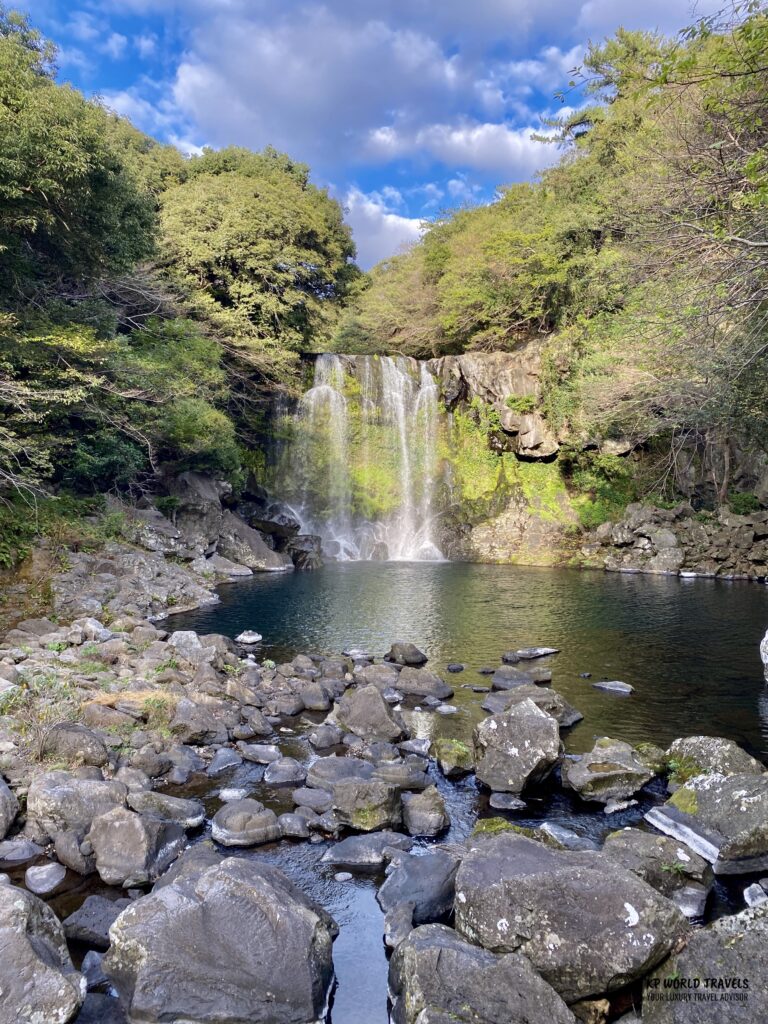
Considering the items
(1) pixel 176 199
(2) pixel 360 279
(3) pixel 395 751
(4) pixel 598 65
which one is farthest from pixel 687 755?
(2) pixel 360 279

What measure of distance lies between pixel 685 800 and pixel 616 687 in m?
4.80

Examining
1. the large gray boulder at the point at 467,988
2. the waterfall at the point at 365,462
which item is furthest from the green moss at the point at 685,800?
the waterfall at the point at 365,462

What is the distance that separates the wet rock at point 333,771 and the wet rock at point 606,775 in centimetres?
235

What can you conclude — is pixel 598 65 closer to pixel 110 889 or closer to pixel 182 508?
pixel 182 508

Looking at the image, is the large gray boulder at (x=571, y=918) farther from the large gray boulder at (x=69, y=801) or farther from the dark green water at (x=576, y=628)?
the dark green water at (x=576, y=628)

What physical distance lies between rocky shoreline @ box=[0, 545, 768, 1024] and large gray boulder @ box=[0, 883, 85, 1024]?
11 mm

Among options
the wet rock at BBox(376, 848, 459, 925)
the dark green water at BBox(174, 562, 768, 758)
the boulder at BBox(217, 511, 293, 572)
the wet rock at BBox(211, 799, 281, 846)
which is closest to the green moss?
the dark green water at BBox(174, 562, 768, 758)

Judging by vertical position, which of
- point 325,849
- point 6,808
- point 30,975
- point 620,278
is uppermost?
point 620,278

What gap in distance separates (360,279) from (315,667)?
118 ft

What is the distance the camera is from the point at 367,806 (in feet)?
21.6

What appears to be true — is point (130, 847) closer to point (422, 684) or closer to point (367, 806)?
point (367, 806)

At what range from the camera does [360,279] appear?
141 feet

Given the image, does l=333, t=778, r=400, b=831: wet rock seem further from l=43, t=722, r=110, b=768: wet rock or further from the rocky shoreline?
l=43, t=722, r=110, b=768: wet rock

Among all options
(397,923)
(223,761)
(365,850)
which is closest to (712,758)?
(365,850)
